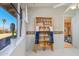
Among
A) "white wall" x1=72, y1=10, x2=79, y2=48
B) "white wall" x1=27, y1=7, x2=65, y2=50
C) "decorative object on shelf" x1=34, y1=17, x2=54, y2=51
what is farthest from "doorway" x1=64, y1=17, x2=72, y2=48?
"decorative object on shelf" x1=34, y1=17, x2=54, y2=51

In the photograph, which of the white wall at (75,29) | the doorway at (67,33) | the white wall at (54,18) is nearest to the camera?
the white wall at (54,18)

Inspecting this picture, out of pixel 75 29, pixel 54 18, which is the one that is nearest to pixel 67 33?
pixel 75 29

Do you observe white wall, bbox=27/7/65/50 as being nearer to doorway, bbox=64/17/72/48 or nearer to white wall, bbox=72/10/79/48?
doorway, bbox=64/17/72/48

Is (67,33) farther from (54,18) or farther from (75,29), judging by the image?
(54,18)

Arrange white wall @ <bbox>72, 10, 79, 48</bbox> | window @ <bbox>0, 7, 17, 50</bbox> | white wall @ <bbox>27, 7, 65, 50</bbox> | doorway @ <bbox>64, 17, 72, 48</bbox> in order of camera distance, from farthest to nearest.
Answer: white wall @ <bbox>72, 10, 79, 48</bbox> → doorway @ <bbox>64, 17, 72, 48</bbox> → white wall @ <bbox>27, 7, 65, 50</bbox> → window @ <bbox>0, 7, 17, 50</bbox>

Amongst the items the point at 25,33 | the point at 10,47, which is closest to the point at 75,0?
the point at 10,47

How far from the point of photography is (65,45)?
14.3ft

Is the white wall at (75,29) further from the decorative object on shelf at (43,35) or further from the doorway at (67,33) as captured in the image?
the decorative object on shelf at (43,35)

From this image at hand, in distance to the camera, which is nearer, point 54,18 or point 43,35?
point 43,35

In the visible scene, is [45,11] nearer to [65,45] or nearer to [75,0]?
[65,45]

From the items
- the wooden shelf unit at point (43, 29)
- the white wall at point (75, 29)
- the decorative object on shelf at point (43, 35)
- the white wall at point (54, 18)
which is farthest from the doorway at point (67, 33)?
the wooden shelf unit at point (43, 29)

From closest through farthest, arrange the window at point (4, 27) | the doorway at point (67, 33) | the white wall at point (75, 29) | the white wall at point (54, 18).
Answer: the window at point (4, 27), the white wall at point (54, 18), the doorway at point (67, 33), the white wall at point (75, 29)

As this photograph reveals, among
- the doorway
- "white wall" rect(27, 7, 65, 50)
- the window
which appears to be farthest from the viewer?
the doorway

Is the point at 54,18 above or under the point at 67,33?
above
